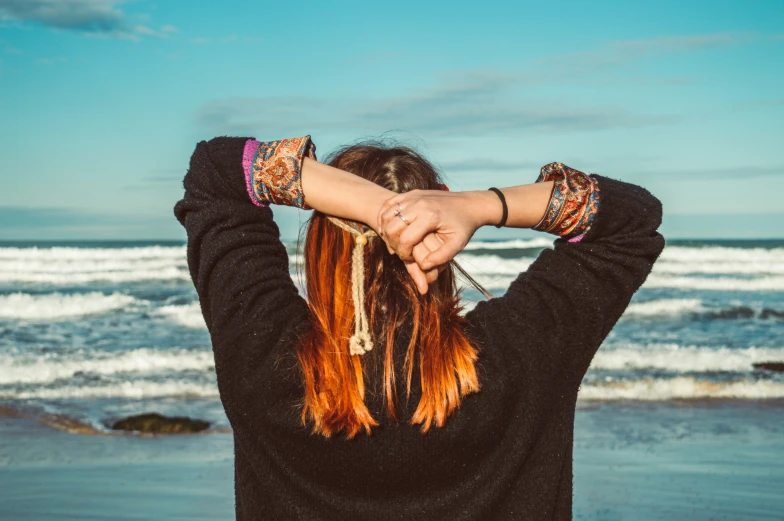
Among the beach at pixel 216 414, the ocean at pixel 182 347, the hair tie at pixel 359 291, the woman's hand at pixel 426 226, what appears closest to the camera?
the woman's hand at pixel 426 226

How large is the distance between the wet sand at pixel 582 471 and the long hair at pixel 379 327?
3.82 metres

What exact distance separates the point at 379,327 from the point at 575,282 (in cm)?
37

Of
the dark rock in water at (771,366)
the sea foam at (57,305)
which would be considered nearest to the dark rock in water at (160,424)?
the dark rock in water at (771,366)

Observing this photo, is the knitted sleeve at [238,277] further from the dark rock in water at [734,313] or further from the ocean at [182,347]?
the dark rock in water at [734,313]

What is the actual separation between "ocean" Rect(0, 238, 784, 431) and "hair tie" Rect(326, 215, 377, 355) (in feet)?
1.30

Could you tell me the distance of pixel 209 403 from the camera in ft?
25.4

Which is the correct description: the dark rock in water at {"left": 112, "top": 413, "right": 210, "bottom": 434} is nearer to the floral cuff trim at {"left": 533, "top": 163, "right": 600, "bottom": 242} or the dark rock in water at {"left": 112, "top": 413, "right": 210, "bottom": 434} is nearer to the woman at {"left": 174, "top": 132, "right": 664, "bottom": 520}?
the woman at {"left": 174, "top": 132, "right": 664, "bottom": 520}

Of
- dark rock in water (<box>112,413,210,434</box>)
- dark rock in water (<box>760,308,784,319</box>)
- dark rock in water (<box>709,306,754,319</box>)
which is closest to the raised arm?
dark rock in water (<box>112,413,210,434</box>)

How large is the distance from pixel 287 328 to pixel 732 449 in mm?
5706

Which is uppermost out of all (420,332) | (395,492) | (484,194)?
(484,194)

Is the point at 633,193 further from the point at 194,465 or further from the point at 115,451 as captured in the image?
the point at 115,451

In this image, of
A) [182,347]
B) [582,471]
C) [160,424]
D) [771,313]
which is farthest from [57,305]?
[771,313]

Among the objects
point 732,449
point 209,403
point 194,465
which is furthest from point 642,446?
point 209,403

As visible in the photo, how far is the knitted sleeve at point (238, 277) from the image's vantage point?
1.39 metres
